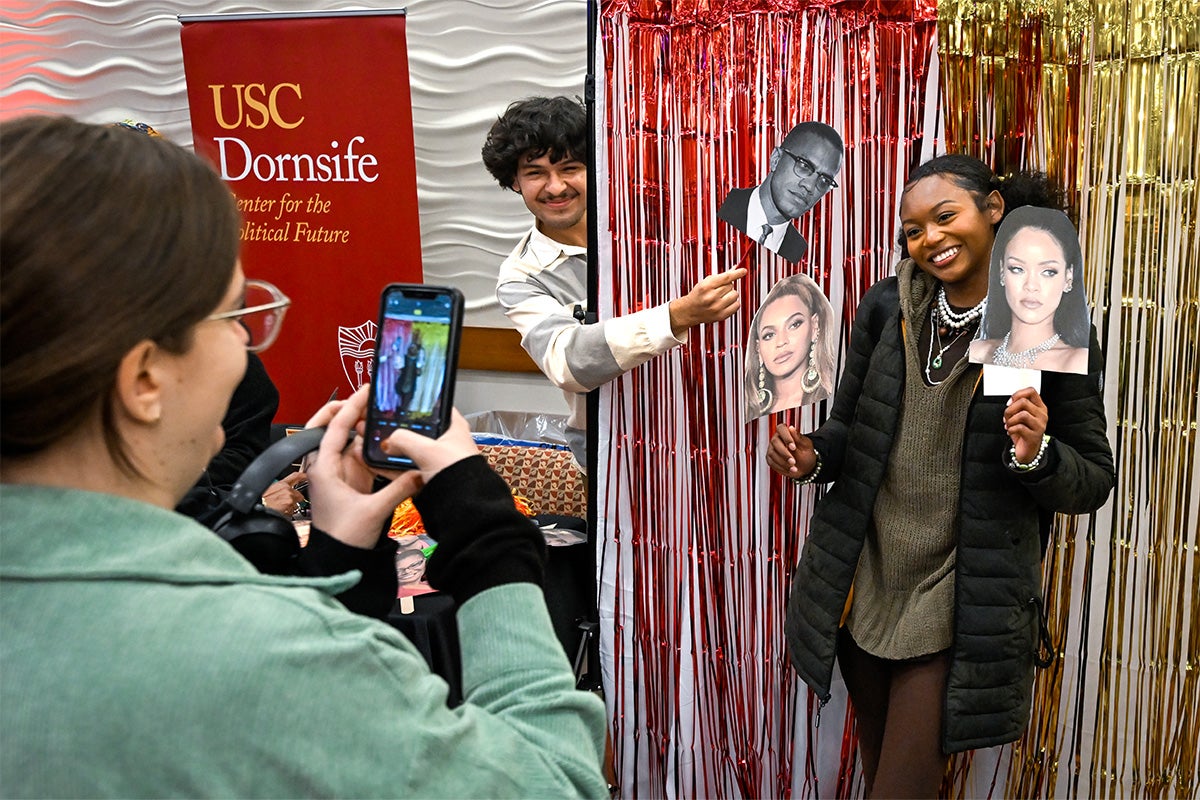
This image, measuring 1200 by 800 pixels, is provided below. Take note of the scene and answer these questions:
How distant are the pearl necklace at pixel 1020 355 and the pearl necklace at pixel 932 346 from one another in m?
0.13

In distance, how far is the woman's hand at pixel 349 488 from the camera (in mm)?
1002

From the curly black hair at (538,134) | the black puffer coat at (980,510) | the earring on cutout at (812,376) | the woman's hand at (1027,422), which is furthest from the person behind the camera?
the curly black hair at (538,134)

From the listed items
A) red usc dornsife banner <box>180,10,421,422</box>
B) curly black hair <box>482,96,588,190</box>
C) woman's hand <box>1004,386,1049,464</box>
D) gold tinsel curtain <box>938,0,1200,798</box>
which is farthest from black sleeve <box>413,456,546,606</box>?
red usc dornsife banner <box>180,10,421,422</box>

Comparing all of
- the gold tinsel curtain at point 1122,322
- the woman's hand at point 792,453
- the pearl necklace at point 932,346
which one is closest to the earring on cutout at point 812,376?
the woman's hand at point 792,453

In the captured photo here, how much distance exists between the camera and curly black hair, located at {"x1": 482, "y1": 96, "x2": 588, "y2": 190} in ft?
8.83

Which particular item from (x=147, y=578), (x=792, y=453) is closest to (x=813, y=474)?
(x=792, y=453)

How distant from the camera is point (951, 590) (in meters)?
2.03

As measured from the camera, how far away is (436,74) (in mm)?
3924

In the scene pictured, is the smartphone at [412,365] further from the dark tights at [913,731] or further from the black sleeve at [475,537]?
the dark tights at [913,731]

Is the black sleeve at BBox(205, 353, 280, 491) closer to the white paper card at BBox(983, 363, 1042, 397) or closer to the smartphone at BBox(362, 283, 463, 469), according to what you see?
the smartphone at BBox(362, 283, 463, 469)

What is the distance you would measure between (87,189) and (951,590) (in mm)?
1713

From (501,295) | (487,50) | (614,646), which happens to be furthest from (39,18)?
(614,646)

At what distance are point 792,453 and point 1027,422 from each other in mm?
459

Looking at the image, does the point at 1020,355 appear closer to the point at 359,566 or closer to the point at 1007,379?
the point at 1007,379
